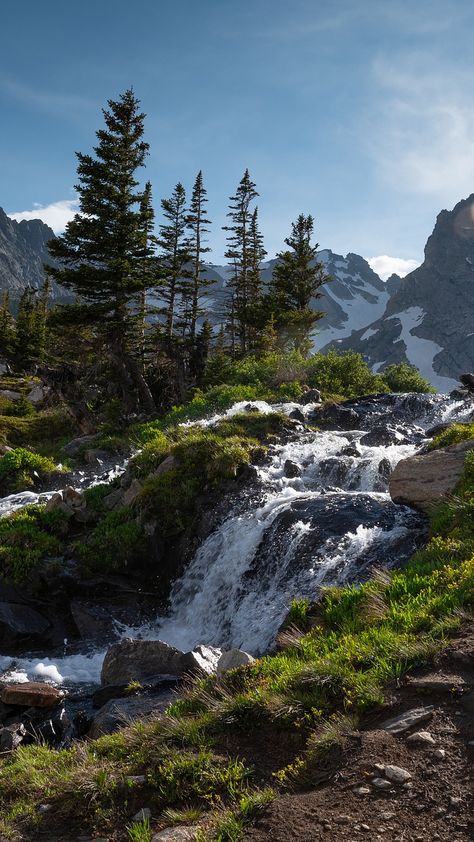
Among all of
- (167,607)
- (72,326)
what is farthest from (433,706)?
(72,326)

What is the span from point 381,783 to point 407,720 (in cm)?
70

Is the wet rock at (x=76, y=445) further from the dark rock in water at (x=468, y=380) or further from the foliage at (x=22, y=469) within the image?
the dark rock in water at (x=468, y=380)

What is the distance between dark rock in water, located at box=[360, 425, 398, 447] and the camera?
17.0 meters

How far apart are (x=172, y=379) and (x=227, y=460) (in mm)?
17831

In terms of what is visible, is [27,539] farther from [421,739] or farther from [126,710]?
[421,739]

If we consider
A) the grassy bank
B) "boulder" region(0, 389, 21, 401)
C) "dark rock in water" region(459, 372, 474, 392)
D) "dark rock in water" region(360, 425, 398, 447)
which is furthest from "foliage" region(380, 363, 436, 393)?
"boulder" region(0, 389, 21, 401)

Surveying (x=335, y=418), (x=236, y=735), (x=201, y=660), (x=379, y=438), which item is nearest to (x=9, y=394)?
(x=335, y=418)

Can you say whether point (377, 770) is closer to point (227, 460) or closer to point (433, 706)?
point (433, 706)

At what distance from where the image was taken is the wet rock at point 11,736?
683 centimetres

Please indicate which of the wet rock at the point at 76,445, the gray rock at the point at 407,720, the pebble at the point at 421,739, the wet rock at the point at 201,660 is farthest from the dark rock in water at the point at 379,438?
the pebble at the point at 421,739

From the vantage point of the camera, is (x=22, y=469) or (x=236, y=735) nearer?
(x=236, y=735)

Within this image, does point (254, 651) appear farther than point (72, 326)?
No

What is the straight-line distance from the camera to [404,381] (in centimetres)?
2789

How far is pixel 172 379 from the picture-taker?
105 feet
